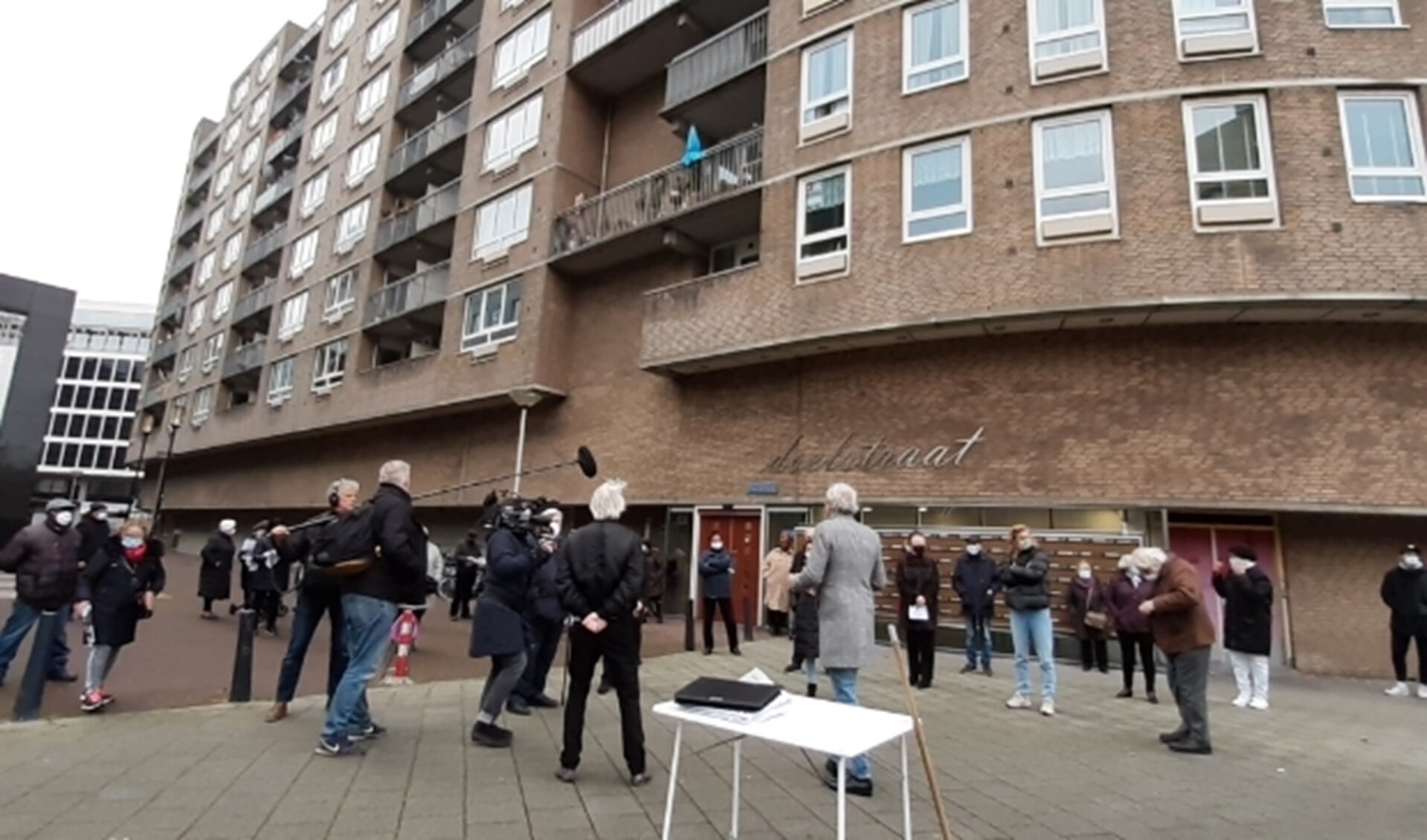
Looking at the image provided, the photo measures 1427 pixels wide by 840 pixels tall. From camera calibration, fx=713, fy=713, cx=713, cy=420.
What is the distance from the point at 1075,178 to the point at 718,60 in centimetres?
875

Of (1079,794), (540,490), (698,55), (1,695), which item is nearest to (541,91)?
(698,55)

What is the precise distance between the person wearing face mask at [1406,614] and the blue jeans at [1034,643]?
5.38 m

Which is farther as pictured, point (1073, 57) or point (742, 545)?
point (742, 545)

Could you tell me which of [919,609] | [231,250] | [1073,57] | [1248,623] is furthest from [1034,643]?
[231,250]

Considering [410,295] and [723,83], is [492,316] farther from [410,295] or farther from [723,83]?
[723,83]

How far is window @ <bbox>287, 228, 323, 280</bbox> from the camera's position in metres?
28.6

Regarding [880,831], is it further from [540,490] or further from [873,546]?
[540,490]

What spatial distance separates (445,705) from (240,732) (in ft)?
5.28

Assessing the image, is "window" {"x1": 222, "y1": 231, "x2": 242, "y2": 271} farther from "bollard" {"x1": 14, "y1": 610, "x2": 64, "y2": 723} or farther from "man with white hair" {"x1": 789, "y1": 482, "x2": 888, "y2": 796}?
"man with white hair" {"x1": 789, "y1": 482, "x2": 888, "y2": 796}

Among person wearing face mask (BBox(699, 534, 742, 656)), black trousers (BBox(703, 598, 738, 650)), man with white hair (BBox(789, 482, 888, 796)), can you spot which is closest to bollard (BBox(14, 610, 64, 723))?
man with white hair (BBox(789, 482, 888, 796))

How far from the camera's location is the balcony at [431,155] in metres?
23.0

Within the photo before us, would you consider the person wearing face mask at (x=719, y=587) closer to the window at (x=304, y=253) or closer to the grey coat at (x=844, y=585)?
the grey coat at (x=844, y=585)

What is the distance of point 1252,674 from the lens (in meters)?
8.00

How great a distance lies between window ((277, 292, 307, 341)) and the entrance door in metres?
21.1
